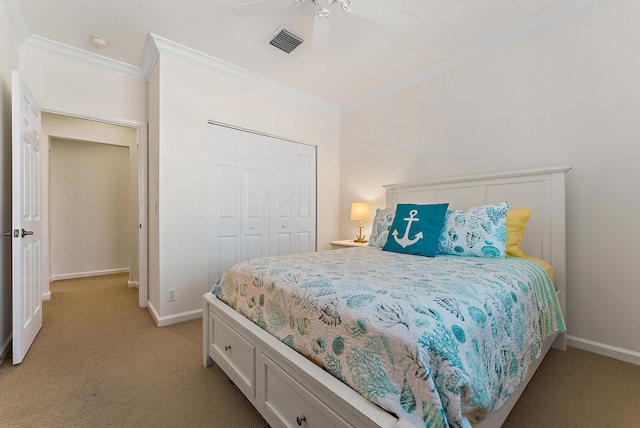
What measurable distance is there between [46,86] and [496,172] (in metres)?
4.08

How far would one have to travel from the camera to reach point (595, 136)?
206 cm

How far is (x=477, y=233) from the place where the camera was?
2.02m

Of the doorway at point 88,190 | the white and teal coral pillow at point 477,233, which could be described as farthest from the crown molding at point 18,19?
the white and teal coral pillow at point 477,233

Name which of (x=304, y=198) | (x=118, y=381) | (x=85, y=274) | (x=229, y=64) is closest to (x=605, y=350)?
(x=304, y=198)

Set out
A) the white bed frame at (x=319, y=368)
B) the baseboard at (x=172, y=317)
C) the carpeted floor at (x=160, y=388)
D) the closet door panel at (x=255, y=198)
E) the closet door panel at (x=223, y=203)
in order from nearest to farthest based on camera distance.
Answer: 1. the white bed frame at (x=319, y=368)
2. the carpeted floor at (x=160, y=388)
3. the baseboard at (x=172, y=317)
4. the closet door panel at (x=223, y=203)
5. the closet door panel at (x=255, y=198)

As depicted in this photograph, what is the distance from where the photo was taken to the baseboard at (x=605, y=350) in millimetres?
1907

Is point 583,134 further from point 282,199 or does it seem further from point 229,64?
point 229,64

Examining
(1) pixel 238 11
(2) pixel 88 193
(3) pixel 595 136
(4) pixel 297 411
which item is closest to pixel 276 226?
(1) pixel 238 11

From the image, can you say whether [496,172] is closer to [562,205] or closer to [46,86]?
[562,205]

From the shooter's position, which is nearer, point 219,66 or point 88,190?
point 219,66

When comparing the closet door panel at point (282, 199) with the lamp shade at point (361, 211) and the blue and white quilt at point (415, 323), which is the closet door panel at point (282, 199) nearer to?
the lamp shade at point (361, 211)

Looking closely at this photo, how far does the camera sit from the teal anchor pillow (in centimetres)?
208

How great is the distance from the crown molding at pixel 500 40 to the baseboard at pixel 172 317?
3.22 meters

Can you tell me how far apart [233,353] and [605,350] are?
254 cm
